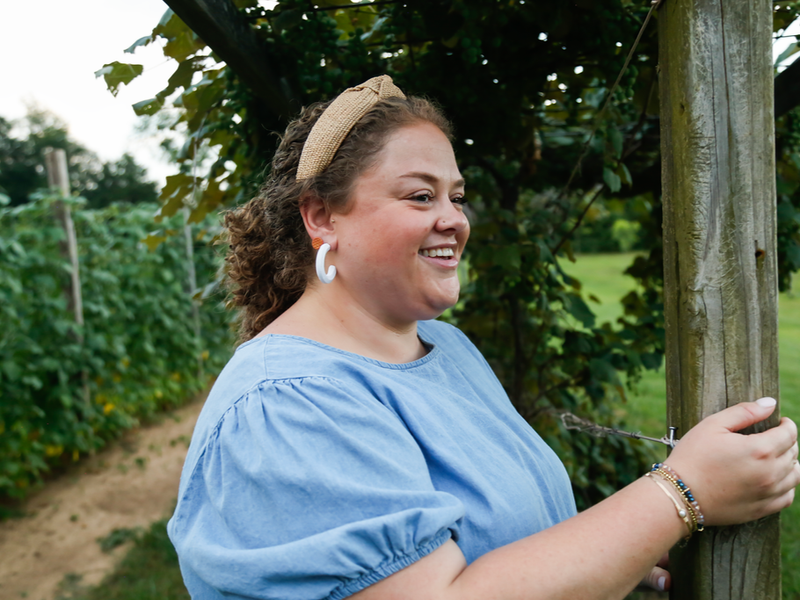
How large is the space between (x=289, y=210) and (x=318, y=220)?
0.37 ft

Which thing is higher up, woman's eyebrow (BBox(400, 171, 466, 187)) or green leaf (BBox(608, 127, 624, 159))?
green leaf (BBox(608, 127, 624, 159))

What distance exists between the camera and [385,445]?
94 cm

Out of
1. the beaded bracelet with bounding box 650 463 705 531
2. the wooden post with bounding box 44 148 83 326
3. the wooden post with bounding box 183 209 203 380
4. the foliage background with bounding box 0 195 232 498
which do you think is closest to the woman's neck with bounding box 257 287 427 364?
the beaded bracelet with bounding box 650 463 705 531

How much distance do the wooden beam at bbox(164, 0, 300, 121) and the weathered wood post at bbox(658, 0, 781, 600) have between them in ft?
3.44

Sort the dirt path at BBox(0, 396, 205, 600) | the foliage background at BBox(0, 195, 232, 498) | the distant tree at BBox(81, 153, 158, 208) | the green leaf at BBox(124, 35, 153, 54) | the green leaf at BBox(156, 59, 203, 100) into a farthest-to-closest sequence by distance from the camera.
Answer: the distant tree at BBox(81, 153, 158, 208)
the foliage background at BBox(0, 195, 232, 498)
the dirt path at BBox(0, 396, 205, 600)
the green leaf at BBox(156, 59, 203, 100)
the green leaf at BBox(124, 35, 153, 54)

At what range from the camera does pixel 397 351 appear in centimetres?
131

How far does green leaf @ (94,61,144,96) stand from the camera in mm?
1634

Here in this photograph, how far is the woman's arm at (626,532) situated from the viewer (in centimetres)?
87

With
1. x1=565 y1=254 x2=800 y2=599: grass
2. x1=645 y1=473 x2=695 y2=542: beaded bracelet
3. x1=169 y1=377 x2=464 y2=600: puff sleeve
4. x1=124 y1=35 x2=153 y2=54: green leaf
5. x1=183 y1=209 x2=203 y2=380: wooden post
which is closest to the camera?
x1=169 y1=377 x2=464 y2=600: puff sleeve

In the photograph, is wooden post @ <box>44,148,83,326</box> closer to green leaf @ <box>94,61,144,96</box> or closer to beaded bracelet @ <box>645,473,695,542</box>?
green leaf @ <box>94,61,144,96</box>

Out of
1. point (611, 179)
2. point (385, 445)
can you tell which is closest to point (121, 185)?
point (611, 179)

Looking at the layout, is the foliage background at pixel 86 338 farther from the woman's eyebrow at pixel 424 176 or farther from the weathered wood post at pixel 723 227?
the weathered wood post at pixel 723 227

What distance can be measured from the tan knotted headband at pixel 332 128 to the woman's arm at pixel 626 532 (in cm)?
81

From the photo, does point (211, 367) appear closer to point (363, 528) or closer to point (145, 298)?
point (145, 298)
